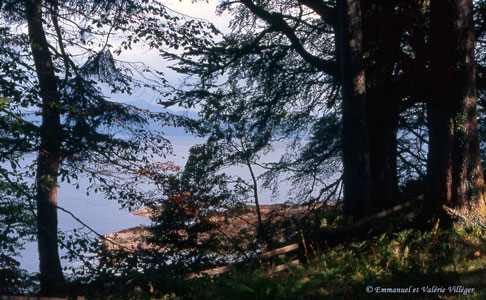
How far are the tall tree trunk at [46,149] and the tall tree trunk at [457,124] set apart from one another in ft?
27.8

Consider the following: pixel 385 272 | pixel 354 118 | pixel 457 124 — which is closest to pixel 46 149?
pixel 354 118

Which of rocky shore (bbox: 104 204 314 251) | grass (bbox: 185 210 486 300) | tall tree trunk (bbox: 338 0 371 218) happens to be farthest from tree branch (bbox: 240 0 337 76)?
grass (bbox: 185 210 486 300)

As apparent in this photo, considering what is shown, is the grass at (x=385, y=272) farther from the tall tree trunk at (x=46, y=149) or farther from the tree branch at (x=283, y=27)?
the tree branch at (x=283, y=27)

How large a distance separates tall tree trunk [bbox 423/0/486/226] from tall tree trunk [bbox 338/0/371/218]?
5.87 feet

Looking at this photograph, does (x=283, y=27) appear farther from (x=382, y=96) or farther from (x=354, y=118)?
(x=354, y=118)

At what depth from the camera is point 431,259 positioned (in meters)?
7.05

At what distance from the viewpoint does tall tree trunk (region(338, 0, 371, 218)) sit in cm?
975

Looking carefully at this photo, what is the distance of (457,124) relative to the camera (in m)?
8.16

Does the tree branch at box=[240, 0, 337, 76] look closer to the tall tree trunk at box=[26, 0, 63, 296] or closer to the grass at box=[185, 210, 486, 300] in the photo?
the grass at box=[185, 210, 486, 300]

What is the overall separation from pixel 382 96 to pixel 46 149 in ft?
30.5

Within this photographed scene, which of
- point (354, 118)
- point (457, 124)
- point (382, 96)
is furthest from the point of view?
point (382, 96)

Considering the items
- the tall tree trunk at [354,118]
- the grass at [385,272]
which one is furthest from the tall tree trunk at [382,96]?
the grass at [385,272]

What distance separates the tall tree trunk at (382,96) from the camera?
36.2ft

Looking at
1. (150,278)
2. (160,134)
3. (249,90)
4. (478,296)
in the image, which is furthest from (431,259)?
(249,90)
